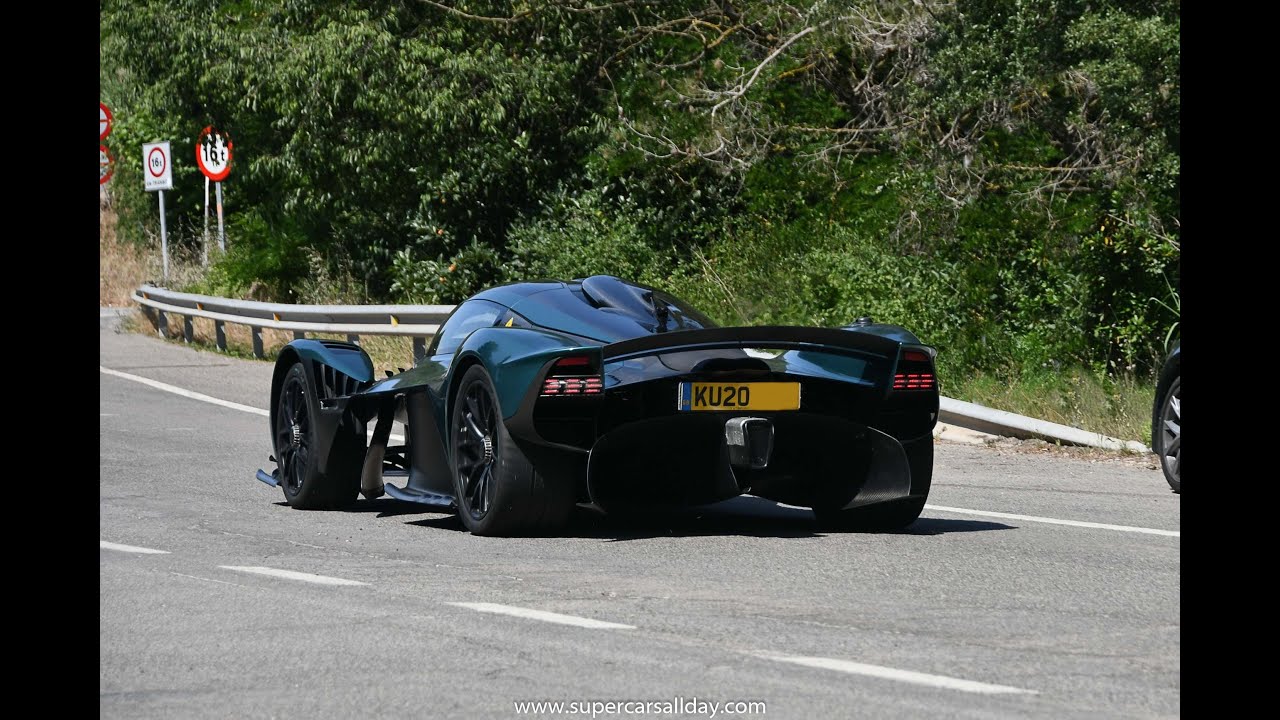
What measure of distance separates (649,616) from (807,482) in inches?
86.8

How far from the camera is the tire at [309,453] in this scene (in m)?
9.48

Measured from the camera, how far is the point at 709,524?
8.77 metres

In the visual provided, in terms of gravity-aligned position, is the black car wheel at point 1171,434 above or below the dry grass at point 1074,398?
above

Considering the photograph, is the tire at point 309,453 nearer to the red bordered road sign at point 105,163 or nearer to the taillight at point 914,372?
the taillight at point 914,372

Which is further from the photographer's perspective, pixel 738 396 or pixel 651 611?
pixel 738 396

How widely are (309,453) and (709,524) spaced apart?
2204mm

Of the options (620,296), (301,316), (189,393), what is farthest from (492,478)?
(301,316)

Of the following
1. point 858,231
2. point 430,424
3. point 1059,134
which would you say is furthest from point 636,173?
point 430,424

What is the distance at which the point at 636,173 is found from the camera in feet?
76.3

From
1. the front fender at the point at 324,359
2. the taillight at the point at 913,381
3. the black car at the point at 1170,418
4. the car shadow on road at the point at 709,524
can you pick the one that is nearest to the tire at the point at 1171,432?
the black car at the point at 1170,418

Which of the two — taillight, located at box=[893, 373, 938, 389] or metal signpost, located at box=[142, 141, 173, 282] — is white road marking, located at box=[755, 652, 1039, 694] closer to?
taillight, located at box=[893, 373, 938, 389]

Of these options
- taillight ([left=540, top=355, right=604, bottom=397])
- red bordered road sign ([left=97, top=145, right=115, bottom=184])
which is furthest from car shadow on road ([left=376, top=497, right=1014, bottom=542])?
red bordered road sign ([left=97, top=145, right=115, bottom=184])

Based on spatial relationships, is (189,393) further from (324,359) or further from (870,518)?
(870,518)

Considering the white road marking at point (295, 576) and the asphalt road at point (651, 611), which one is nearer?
the asphalt road at point (651, 611)
